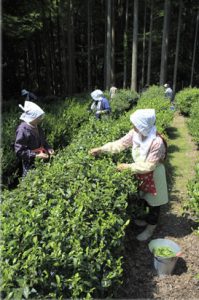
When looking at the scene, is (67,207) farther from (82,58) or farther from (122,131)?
(82,58)

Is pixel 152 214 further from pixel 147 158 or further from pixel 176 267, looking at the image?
pixel 147 158

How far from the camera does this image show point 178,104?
17.2 metres

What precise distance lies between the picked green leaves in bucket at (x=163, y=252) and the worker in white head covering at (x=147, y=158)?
0.55 meters

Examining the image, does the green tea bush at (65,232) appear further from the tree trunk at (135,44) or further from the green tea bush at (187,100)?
the tree trunk at (135,44)

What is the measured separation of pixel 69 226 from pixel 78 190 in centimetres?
64

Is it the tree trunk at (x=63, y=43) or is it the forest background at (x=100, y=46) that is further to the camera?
the tree trunk at (x=63, y=43)

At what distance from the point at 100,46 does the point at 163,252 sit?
35.1 meters

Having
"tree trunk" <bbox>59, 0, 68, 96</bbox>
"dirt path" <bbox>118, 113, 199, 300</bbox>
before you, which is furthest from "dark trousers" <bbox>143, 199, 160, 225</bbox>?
"tree trunk" <bbox>59, 0, 68, 96</bbox>

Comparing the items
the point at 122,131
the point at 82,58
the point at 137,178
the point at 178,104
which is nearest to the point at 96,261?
the point at 137,178

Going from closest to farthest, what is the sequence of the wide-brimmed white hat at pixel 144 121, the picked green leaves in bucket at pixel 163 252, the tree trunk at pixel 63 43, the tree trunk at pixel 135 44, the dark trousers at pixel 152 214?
the picked green leaves in bucket at pixel 163 252 < the wide-brimmed white hat at pixel 144 121 < the dark trousers at pixel 152 214 < the tree trunk at pixel 135 44 < the tree trunk at pixel 63 43

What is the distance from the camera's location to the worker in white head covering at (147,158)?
13.8 ft

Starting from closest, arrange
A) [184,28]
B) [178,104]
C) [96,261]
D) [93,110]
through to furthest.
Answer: [96,261], [93,110], [178,104], [184,28]

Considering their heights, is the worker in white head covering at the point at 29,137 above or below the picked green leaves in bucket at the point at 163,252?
above

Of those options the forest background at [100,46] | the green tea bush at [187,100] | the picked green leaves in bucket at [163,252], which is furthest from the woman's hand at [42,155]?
the forest background at [100,46]
